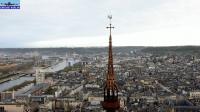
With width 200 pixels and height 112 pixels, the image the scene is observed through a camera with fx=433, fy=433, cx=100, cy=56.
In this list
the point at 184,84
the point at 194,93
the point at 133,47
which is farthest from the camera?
the point at 133,47

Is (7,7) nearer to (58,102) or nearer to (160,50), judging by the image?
(58,102)

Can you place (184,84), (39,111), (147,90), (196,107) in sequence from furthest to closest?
Result: 1. (184,84)
2. (147,90)
3. (39,111)
4. (196,107)

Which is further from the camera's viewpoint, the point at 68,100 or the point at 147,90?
the point at 147,90

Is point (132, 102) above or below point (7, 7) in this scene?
below

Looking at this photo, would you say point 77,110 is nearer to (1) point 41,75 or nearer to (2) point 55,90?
(2) point 55,90

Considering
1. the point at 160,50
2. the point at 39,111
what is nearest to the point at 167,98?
the point at 39,111

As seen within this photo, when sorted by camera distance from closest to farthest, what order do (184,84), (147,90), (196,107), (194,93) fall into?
(196,107) → (194,93) → (147,90) → (184,84)

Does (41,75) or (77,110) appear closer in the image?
(77,110)

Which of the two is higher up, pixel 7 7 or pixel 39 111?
pixel 7 7

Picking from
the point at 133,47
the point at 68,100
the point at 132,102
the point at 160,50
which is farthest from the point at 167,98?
the point at 133,47
